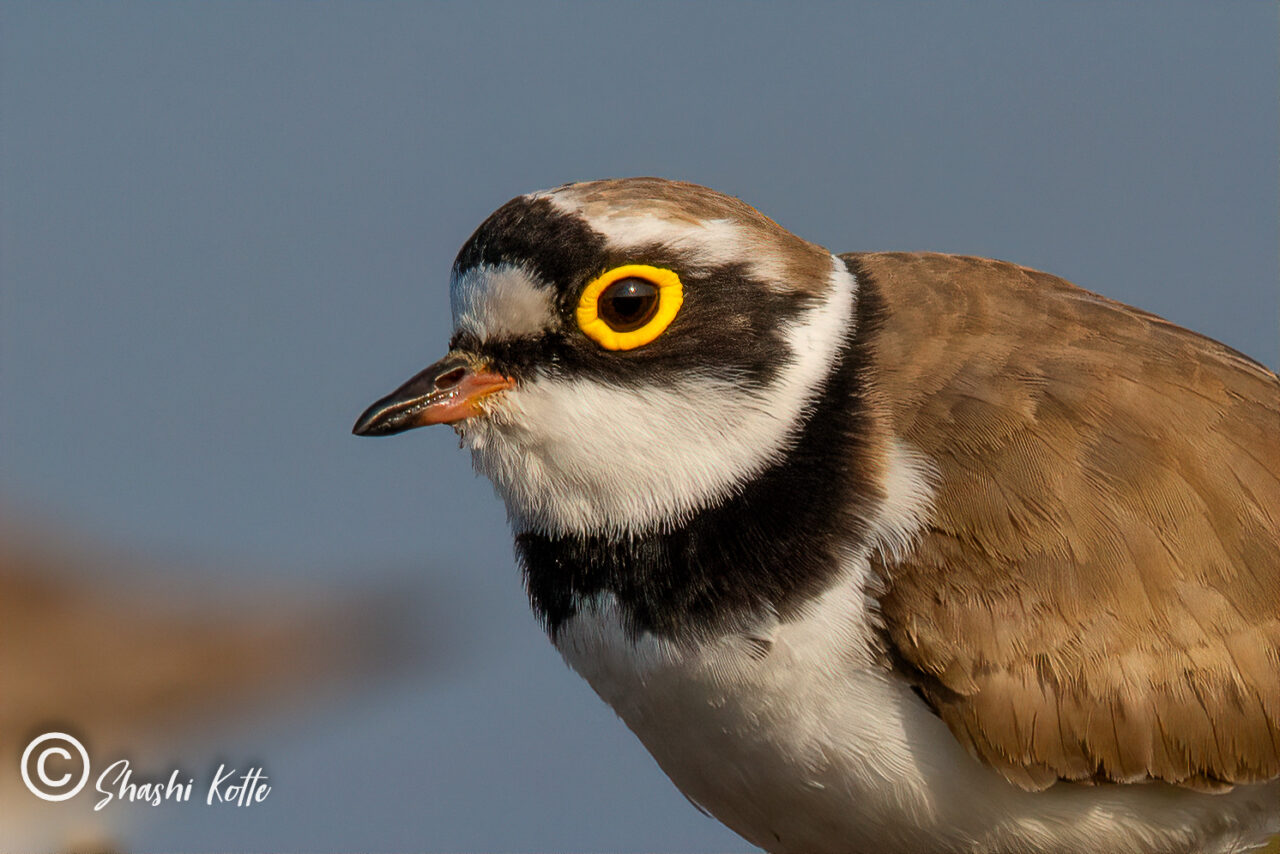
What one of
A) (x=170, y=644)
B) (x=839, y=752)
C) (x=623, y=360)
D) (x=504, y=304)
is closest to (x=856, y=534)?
(x=839, y=752)

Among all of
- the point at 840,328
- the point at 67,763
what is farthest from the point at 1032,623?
the point at 67,763

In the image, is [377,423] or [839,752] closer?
[839,752]

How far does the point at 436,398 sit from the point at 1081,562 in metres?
1.94

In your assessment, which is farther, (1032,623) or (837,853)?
(837,853)

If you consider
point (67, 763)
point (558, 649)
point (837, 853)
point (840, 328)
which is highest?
point (840, 328)

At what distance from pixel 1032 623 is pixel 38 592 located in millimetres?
18244

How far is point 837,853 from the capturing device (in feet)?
15.5

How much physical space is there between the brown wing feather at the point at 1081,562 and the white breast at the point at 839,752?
121 millimetres

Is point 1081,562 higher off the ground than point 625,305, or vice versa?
point 625,305

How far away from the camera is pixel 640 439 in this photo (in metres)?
4.25

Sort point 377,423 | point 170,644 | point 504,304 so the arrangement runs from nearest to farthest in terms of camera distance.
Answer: point 504,304 → point 377,423 → point 170,644

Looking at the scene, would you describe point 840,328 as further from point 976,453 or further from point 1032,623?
point 1032,623

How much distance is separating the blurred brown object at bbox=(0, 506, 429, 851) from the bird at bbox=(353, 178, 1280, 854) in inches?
528

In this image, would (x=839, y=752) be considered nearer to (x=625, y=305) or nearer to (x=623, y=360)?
(x=623, y=360)
